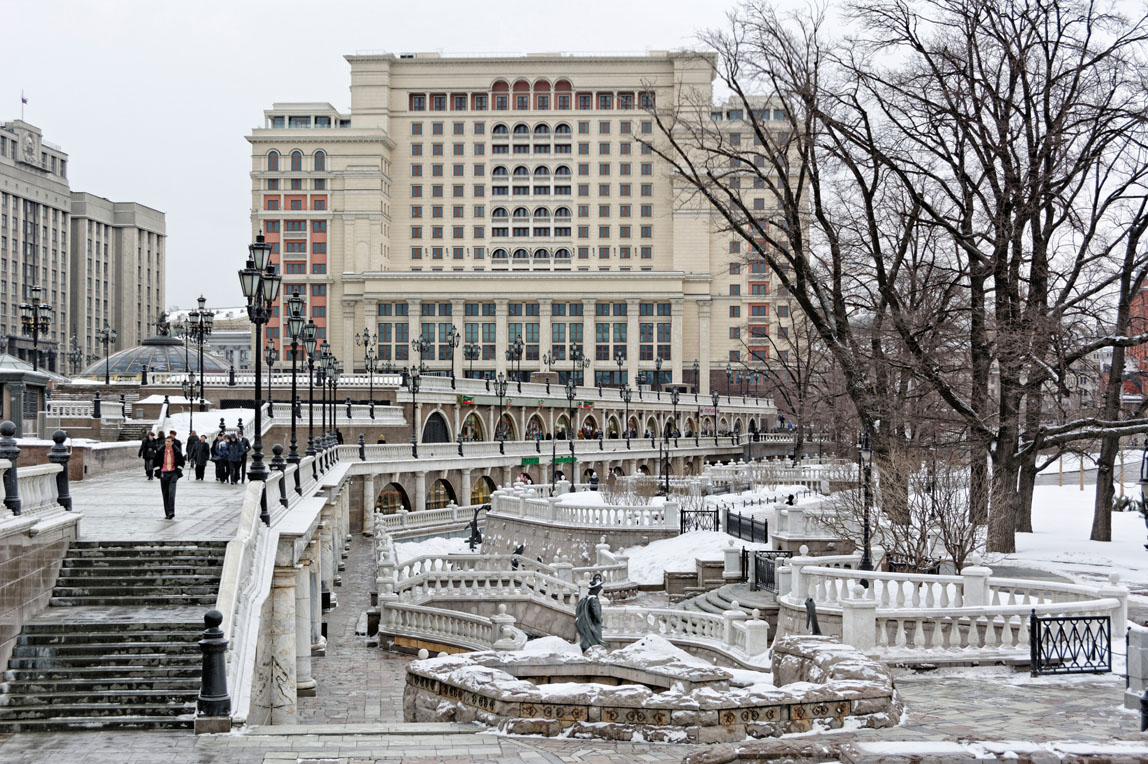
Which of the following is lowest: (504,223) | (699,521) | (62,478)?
(699,521)

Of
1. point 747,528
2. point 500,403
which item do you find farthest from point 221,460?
point 500,403

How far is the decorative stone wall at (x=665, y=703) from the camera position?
11078 millimetres

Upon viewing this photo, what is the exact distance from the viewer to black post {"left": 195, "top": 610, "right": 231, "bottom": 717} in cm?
1209

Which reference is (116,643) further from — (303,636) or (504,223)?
(504,223)

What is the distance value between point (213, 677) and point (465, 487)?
49.1m

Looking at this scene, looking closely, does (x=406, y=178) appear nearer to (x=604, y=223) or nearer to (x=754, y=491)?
(x=604, y=223)

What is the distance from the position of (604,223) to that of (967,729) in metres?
123

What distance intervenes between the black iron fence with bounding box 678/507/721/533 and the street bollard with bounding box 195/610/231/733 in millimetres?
24048

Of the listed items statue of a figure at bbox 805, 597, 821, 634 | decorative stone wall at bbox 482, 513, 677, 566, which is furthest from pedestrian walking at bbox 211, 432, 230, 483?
statue of a figure at bbox 805, 597, 821, 634

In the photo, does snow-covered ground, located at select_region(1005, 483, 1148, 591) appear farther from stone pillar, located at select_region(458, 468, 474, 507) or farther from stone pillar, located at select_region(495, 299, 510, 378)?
stone pillar, located at select_region(495, 299, 510, 378)

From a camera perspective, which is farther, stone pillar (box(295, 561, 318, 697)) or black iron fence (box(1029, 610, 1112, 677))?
stone pillar (box(295, 561, 318, 697))

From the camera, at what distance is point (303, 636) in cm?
2255

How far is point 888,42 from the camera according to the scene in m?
27.7

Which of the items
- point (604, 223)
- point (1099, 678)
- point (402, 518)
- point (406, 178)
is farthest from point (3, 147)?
point (1099, 678)
